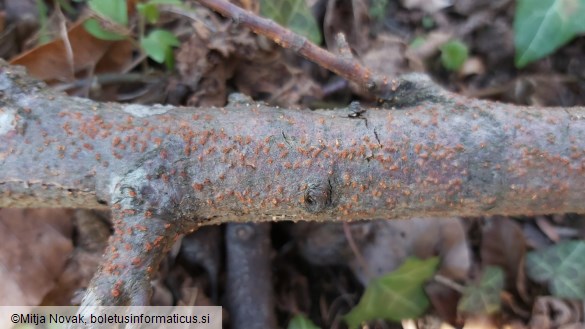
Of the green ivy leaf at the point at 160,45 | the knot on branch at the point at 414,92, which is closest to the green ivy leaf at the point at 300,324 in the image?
the knot on branch at the point at 414,92

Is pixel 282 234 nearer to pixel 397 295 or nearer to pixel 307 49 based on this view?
pixel 397 295

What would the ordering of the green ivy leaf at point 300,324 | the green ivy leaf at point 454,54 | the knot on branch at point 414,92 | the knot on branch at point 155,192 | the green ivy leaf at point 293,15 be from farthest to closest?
the green ivy leaf at point 454,54, the green ivy leaf at point 293,15, the green ivy leaf at point 300,324, the knot on branch at point 414,92, the knot on branch at point 155,192

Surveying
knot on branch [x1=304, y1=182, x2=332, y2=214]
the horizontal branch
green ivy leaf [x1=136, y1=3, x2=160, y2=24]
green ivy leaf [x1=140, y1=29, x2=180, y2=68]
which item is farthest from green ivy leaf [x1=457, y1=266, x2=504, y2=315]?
green ivy leaf [x1=136, y1=3, x2=160, y2=24]

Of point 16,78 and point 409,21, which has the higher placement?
point 409,21

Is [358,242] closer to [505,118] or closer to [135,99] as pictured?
[505,118]

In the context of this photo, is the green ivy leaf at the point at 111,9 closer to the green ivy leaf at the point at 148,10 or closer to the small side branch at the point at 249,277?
the green ivy leaf at the point at 148,10

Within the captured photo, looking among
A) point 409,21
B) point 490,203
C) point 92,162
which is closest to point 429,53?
point 409,21
